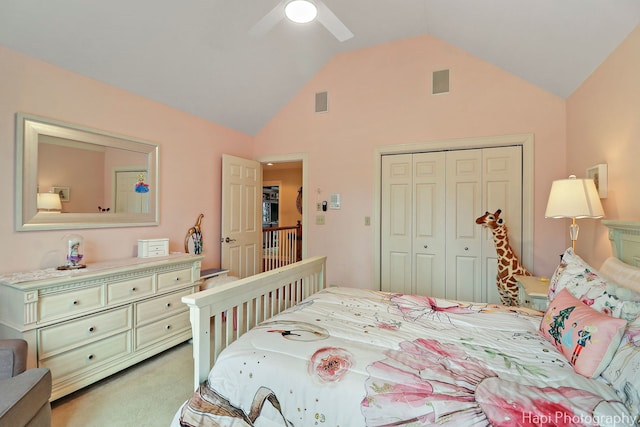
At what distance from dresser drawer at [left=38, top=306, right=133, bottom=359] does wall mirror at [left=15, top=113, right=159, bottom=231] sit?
0.78 meters

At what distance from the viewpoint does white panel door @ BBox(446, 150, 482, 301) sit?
3428 millimetres

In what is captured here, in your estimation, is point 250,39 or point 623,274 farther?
point 250,39

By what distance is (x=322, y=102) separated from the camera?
4.15 meters

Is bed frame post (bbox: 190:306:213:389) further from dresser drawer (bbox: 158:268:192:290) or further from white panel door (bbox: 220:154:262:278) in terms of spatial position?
white panel door (bbox: 220:154:262:278)

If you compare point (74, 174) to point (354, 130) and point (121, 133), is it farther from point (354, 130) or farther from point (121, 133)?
point (354, 130)

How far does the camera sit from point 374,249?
3.85 m

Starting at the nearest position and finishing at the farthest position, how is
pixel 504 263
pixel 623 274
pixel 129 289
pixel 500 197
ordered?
pixel 623 274 → pixel 129 289 → pixel 504 263 → pixel 500 197

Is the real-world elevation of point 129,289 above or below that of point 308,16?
below

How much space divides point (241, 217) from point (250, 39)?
2.16 m

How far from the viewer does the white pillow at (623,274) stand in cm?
143

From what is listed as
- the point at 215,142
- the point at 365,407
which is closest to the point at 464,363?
the point at 365,407

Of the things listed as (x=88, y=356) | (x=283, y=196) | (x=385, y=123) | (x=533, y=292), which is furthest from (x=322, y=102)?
(x=283, y=196)

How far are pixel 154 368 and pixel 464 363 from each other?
2.45 meters

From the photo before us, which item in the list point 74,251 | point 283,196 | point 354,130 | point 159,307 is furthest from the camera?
point 283,196
